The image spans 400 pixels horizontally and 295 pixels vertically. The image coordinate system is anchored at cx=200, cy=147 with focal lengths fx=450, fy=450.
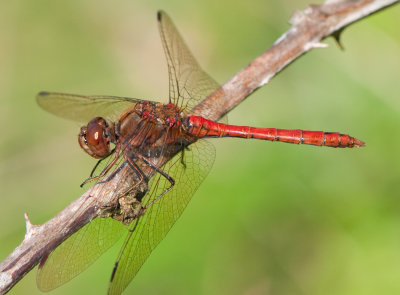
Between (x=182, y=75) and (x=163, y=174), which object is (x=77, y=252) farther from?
(x=182, y=75)

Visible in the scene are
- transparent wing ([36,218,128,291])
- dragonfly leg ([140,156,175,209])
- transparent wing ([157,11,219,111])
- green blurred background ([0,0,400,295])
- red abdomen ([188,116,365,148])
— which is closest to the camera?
transparent wing ([36,218,128,291])

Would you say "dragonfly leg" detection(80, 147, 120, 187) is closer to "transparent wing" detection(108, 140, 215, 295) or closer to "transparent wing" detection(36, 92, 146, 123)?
"transparent wing" detection(108, 140, 215, 295)

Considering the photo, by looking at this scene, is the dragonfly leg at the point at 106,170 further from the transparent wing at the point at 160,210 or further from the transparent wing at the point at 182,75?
the transparent wing at the point at 182,75

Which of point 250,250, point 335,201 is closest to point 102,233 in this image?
point 250,250

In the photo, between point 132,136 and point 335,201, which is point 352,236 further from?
point 132,136

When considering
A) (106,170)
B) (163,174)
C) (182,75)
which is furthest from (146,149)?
(182,75)

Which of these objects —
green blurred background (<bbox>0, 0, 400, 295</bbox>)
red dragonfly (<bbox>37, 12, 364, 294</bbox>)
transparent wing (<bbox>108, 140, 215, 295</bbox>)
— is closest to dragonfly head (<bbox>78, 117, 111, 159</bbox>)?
red dragonfly (<bbox>37, 12, 364, 294</bbox>)
